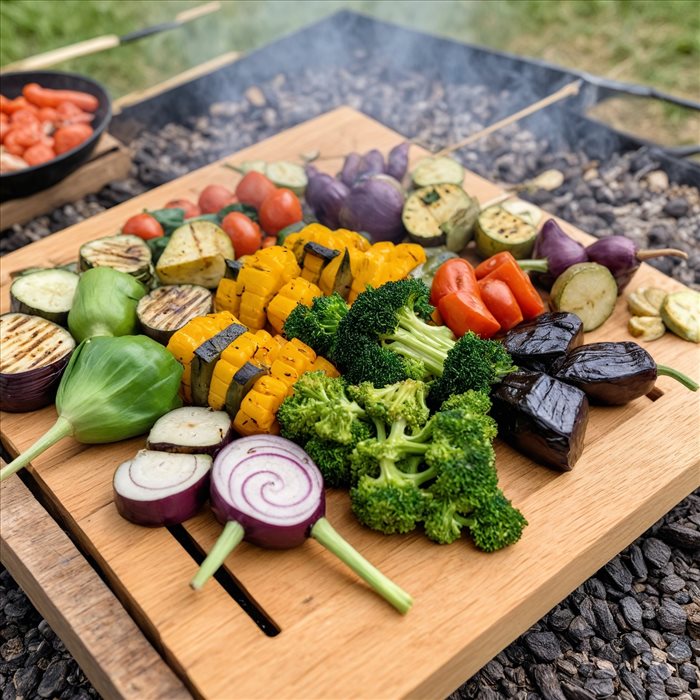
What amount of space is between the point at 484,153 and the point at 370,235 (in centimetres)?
271

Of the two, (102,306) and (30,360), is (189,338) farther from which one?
(30,360)

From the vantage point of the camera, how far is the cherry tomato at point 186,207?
5320 mm

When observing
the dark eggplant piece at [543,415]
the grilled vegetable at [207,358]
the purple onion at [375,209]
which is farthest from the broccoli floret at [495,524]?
the purple onion at [375,209]

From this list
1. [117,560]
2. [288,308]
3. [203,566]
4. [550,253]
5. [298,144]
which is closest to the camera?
[203,566]

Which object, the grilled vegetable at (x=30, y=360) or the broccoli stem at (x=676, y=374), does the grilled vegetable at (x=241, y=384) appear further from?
the broccoli stem at (x=676, y=374)

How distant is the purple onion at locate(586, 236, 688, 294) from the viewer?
4.57 metres

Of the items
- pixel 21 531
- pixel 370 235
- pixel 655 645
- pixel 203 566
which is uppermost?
pixel 370 235

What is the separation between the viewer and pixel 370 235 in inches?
193

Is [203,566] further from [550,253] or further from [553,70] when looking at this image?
[553,70]

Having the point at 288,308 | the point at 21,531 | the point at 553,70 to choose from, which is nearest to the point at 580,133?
the point at 553,70

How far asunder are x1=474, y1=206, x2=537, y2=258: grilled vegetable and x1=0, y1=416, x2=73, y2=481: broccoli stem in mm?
2653

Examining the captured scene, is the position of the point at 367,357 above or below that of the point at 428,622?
above

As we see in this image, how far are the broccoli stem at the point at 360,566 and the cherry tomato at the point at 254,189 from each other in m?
2.64

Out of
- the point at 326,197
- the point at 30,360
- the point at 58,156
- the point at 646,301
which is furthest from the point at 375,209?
the point at 58,156
